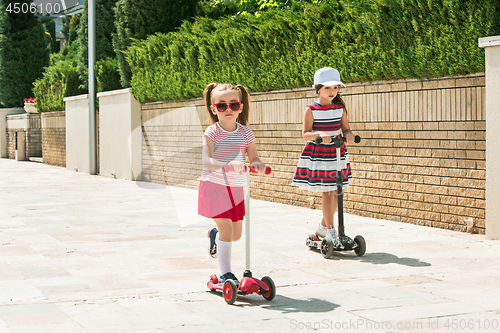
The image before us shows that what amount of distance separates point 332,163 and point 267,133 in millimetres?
4818

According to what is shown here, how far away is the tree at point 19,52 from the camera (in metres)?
29.0

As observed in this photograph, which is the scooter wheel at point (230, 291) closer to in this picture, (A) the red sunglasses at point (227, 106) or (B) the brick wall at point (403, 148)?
(A) the red sunglasses at point (227, 106)

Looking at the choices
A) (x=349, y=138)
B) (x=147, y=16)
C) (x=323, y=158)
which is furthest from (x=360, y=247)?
(x=147, y=16)

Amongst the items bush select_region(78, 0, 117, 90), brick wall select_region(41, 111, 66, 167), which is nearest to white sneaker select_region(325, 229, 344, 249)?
bush select_region(78, 0, 117, 90)

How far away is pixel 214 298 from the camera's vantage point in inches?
186

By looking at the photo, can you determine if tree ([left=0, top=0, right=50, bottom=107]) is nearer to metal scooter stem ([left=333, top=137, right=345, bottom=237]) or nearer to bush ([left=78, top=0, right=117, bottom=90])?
bush ([left=78, top=0, right=117, bottom=90])

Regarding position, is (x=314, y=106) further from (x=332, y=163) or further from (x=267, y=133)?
(x=267, y=133)

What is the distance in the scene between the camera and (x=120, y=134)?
16.7 metres

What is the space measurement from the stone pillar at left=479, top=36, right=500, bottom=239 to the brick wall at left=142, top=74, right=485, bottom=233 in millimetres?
263

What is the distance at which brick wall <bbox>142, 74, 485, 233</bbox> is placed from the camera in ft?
24.0

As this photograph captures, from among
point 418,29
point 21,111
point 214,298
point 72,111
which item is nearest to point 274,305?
point 214,298

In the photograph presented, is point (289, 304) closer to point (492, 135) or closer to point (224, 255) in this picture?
point (224, 255)

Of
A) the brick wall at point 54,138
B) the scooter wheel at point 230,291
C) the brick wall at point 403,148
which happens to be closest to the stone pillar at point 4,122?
the brick wall at point 54,138

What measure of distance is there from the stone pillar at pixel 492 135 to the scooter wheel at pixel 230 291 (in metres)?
3.61
